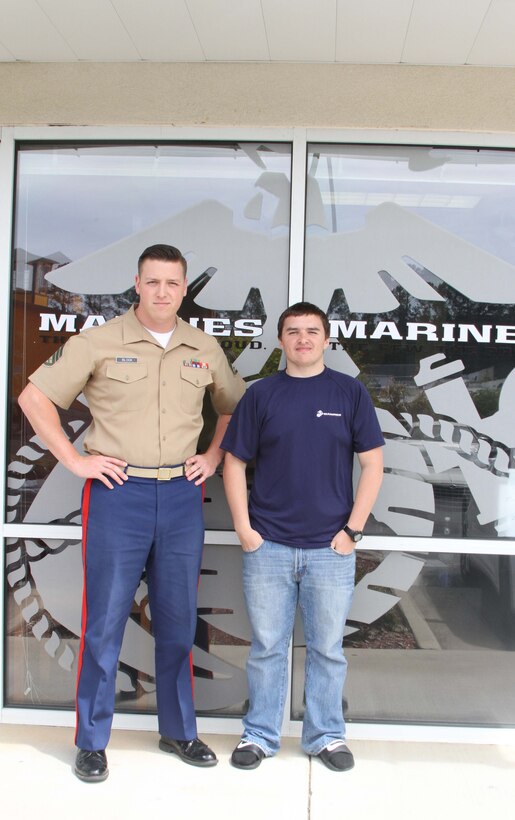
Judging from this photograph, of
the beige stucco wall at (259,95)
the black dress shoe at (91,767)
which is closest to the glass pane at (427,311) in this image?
the beige stucco wall at (259,95)

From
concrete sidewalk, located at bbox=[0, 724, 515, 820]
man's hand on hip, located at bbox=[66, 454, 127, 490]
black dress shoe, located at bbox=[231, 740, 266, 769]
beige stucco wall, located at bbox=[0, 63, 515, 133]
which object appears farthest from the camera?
beige stucco wall, located at bbox=[0, 63, 515, 133]

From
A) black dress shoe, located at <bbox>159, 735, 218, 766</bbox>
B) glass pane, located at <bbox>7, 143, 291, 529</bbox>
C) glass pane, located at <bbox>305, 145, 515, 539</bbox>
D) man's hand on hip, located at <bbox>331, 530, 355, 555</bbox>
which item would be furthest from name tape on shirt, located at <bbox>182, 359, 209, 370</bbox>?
black dress shoe, located at <bbox>159, 735, 218, 766</bbox>

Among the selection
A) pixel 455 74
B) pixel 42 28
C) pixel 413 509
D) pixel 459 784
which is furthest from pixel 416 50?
pixel 459 784

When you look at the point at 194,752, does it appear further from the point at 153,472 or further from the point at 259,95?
the point at 259,95

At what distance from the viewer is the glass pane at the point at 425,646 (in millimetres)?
3154

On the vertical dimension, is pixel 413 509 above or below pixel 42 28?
below

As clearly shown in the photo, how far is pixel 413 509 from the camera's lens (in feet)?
10.3

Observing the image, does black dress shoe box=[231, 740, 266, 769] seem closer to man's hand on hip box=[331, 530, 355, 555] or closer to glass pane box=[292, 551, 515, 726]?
glass pane box=[292, 551, 515, 726]

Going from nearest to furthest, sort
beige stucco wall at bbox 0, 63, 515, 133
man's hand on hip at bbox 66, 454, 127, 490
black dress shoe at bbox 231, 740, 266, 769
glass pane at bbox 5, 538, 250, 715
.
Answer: man's hand on hip at bbox 66, 454, 127, 490 → black dress shoe at bbox 231, 740, 266, 769 → beige stucco wall at bbox 0, 63, 515, 133 → glass pane at bbox 5, 538, 250, 715

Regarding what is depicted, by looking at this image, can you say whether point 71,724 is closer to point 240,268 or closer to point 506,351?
point 240,268

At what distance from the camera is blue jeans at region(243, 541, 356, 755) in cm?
272

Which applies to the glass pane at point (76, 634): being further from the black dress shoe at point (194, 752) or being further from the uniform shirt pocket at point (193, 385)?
the uniform shirt pocket at point (193, 385)

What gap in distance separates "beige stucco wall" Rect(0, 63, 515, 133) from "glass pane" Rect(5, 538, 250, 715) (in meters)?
1.89

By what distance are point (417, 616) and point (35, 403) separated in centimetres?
185
